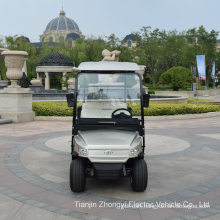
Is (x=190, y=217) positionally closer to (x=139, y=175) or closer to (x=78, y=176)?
(x=139, y=175)

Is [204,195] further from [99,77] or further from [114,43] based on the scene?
[114,43]

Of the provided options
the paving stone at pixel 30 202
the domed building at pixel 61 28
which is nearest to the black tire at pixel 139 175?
the paving stone at pixel 30 202

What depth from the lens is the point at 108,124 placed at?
17.7 ft

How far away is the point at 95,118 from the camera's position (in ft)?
18.0

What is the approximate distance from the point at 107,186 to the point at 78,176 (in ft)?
2.43

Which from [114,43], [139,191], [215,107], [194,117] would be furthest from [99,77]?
[114,43]

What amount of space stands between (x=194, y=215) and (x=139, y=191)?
1118 mm

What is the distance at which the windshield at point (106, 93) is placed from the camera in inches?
219

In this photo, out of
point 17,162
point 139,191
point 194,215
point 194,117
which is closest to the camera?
point 194,215

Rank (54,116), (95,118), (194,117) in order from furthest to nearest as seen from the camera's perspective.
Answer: (194,117), (54,116), (95,118)

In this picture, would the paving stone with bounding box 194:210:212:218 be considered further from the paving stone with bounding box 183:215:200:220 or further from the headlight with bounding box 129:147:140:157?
the headlight with bounding box 129:147:140:157

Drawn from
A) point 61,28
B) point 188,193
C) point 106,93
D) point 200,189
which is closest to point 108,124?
point 106,93

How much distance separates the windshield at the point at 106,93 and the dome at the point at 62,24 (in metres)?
138

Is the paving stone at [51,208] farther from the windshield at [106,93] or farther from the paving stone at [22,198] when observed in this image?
the windshield at [106,93]
